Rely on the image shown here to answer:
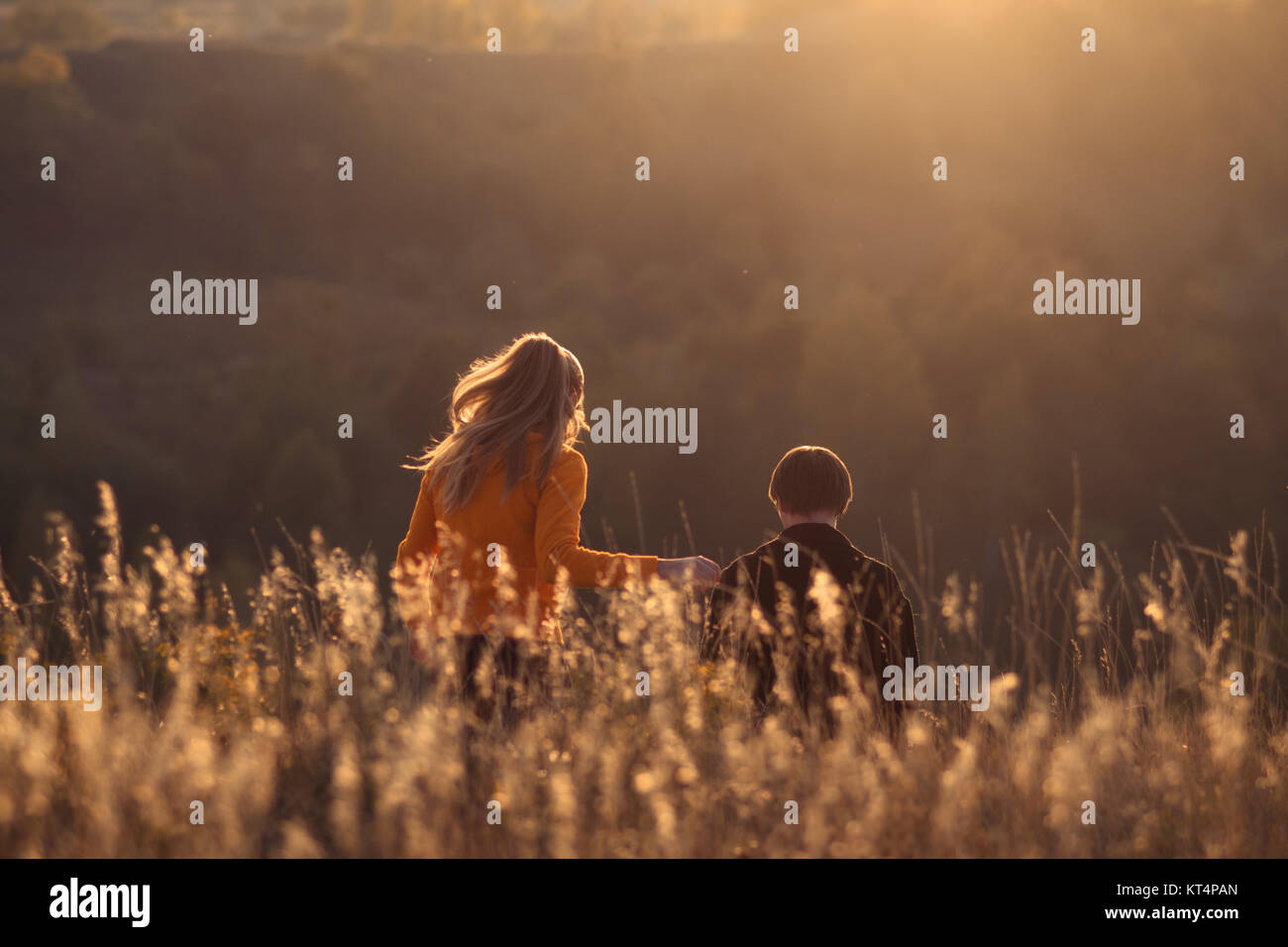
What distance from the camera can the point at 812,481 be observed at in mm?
3412

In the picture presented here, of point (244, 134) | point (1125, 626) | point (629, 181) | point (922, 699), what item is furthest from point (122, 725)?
point (244, 134)

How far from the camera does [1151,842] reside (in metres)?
2.92

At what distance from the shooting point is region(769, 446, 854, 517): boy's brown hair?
3.41 metres

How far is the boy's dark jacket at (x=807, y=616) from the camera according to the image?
3.36 m

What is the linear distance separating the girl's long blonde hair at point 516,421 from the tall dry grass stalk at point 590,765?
49 centimetres

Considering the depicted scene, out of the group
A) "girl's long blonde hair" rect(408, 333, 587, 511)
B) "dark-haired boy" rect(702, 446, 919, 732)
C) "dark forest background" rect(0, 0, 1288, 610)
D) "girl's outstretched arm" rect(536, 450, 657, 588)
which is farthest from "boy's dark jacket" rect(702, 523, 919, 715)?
"dark forest background" rect(0, 0, 1288, 610)

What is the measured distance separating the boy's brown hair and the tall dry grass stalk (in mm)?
457

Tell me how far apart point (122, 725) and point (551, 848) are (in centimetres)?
129

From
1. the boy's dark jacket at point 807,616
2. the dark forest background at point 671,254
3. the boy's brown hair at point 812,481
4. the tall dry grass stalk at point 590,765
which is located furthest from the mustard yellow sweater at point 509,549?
the dark forest background at point 671,254

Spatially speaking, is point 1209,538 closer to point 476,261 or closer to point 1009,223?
point 1009,223

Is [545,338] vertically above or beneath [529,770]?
above

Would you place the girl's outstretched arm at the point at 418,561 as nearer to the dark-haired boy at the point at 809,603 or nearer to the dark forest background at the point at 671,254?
→ the dark-haired boy at the point at 809,603

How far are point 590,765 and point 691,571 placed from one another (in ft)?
1.85

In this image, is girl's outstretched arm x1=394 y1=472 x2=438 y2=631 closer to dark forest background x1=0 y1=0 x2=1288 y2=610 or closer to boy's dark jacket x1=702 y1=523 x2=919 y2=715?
boy's dark jacket x1=702 y1=523 x2=919 y2=715
